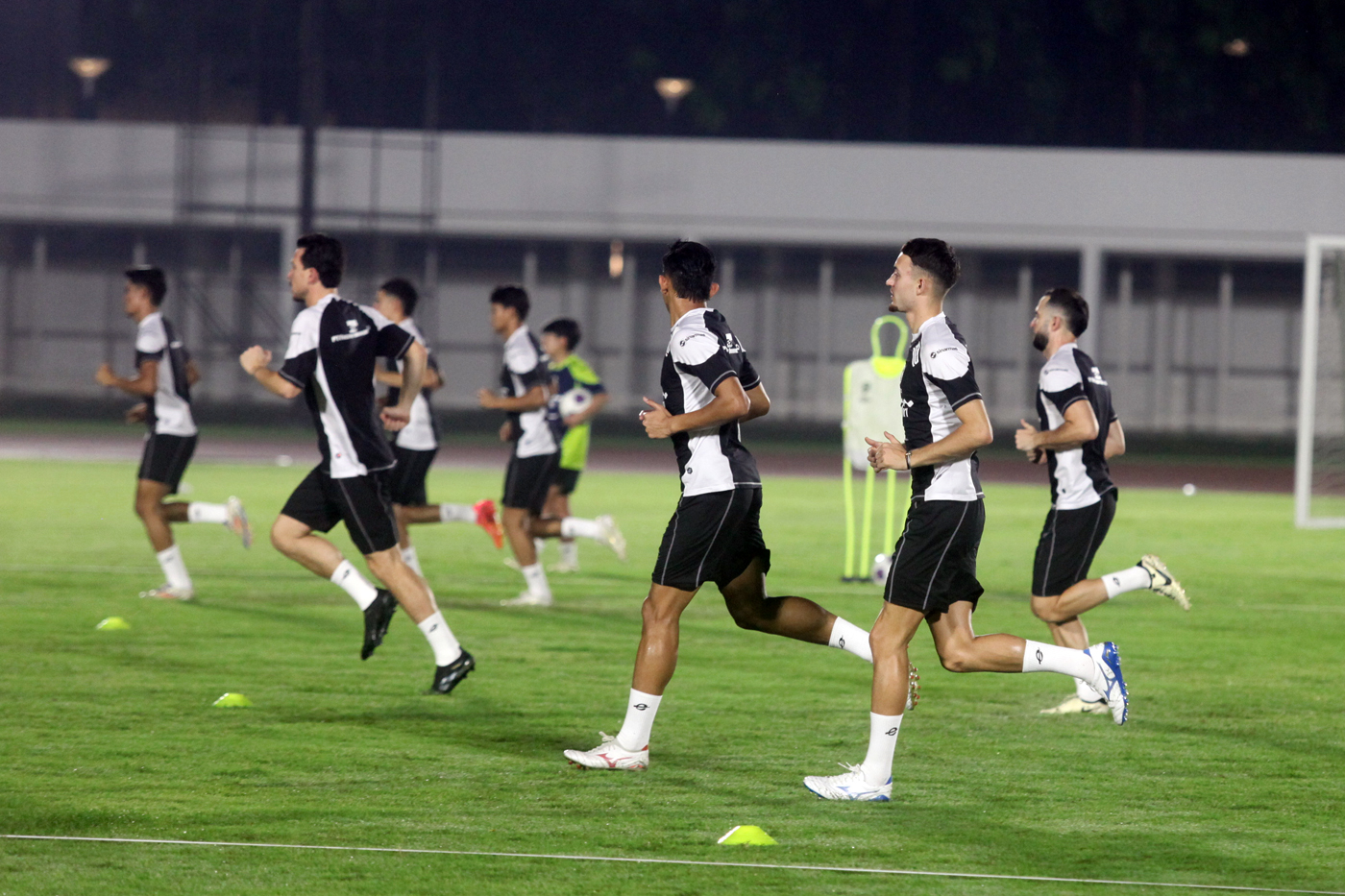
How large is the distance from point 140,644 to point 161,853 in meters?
4.30

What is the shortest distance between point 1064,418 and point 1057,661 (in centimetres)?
156

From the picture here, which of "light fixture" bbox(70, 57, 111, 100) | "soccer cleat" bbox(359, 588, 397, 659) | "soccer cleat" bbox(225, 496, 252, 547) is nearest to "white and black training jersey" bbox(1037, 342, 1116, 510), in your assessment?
"soccer cleat" bbox(359, 588, 397, 659)

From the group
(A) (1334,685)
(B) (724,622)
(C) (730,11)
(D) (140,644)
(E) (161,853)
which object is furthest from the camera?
(C) (730,11)

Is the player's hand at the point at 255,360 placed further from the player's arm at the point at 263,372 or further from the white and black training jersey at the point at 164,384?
the white and black training jersey at the point at 164,384

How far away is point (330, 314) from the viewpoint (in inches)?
300

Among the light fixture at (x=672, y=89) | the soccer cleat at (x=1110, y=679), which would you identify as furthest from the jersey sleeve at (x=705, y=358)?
the light fixture at (x=672, y=89)

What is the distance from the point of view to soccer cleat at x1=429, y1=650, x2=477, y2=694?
7.52 meters

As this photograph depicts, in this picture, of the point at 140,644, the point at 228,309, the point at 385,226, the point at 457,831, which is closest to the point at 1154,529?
the point at 140,644

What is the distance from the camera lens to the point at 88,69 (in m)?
37.2

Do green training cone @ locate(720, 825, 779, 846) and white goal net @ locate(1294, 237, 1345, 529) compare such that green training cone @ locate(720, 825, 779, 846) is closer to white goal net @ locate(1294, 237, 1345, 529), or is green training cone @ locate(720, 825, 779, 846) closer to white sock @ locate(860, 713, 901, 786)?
white sock @ locate(860, 713, 901, 786)

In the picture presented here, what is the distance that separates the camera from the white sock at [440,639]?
7.54 m

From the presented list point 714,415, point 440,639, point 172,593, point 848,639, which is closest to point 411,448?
point 172,593

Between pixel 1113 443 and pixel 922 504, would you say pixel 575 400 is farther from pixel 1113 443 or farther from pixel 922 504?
pixel 922 504

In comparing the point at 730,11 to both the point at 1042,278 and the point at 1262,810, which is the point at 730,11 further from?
the point at 1262,810
